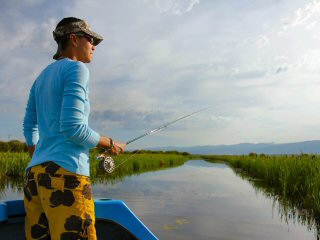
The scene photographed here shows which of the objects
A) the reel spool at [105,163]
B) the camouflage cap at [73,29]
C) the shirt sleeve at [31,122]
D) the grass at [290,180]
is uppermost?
the camouflage cap at [73,29]

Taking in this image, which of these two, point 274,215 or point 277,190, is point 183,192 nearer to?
point 277,190

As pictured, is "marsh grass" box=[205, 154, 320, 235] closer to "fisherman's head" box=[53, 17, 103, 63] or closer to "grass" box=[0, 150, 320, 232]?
"grass" box=[0, 150, 320, 232]

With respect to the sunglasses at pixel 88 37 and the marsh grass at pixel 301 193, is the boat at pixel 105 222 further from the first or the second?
the marsh grass at pixel 301 193

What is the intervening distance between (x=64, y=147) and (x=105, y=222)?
0.89 metres

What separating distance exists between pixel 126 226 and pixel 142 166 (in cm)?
2023

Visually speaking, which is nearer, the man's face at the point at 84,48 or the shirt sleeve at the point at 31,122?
the man's face at the point at 84,48

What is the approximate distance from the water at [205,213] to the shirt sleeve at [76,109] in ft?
15.2

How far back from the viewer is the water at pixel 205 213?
22.4 ft

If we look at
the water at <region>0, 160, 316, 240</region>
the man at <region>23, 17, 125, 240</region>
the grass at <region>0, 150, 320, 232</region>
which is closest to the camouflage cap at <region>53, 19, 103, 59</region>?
the man at <region>23, 17, 125, 240</region>

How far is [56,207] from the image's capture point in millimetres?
2166

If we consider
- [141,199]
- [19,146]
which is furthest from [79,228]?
[19,146]

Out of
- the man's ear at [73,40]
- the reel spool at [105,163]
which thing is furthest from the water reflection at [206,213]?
the man's ear at [73,40]

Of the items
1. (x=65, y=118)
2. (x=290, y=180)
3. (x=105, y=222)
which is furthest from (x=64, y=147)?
(x=290, y=180)

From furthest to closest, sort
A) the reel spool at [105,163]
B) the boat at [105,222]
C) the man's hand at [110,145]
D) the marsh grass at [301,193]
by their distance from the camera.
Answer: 1. the marsh grass at [301,193]
2. the reel spool at [105,163]
3. the boat at [105,222]
4. the man's hand at [110,145]
